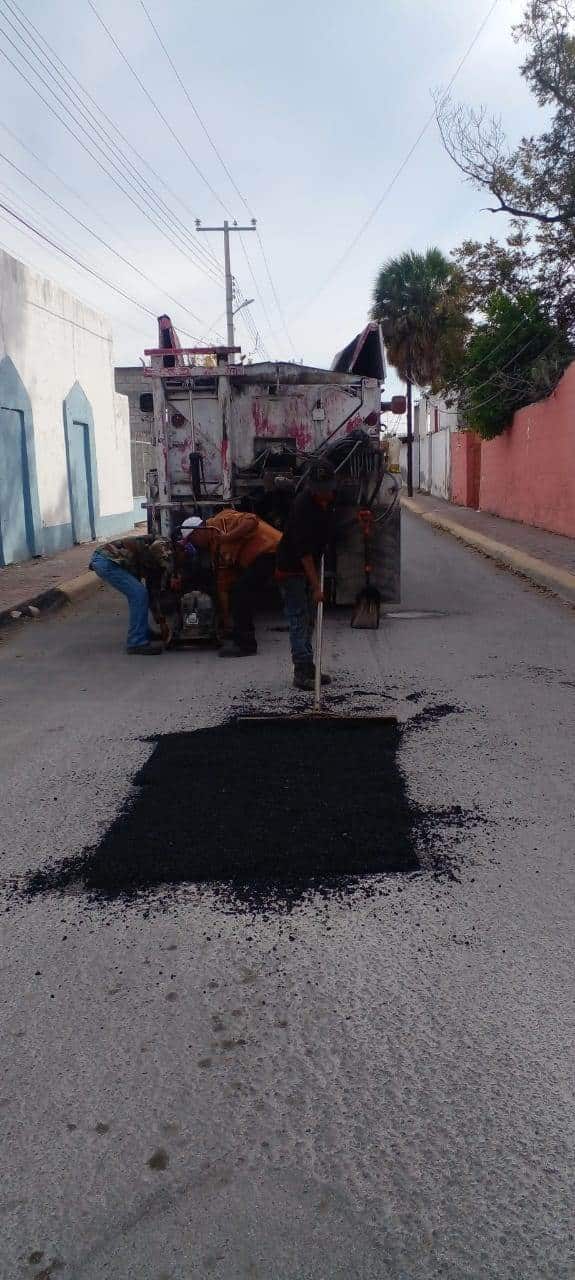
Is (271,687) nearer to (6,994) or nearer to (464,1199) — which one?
(6,994)

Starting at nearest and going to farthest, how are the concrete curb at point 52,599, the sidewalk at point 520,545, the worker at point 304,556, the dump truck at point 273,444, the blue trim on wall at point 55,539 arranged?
1. the worker at point 304,556
2. the dump truck at point 273,444
3. the concrete curb at point 52,599
4. the sidewalk at point 520,545
5. the blue trim on wall at point 55,539

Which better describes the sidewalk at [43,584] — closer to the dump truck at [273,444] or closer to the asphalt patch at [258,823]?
the dump truck at [273,444]

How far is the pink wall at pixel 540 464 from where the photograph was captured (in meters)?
16.7

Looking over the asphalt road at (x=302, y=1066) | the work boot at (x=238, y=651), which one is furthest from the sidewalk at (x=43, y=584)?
the asphalt road at (x=302, y=1066)

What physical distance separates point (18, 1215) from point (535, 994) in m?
1.57

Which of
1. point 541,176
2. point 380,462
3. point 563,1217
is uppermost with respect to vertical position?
point 541,176

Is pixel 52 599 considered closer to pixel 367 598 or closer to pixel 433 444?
pixel 367 598

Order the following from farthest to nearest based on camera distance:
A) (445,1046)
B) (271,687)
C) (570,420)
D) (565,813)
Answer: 1. (570,420)
2. (271,687)
3. (565,813)
4. (445,1046)

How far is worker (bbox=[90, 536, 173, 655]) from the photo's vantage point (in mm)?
8289

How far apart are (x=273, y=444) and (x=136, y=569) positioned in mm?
2194

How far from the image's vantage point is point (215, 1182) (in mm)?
2166

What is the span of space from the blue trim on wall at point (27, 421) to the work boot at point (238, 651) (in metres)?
7.61

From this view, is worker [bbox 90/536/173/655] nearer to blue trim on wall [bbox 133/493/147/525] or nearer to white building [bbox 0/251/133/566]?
white building [bbox 0/251/133/566]

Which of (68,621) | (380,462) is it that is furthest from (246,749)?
(68,621)
